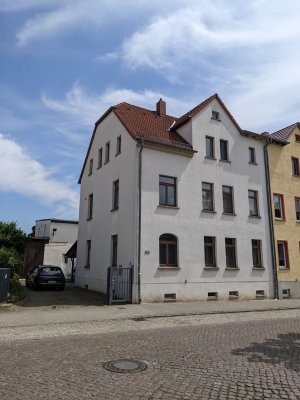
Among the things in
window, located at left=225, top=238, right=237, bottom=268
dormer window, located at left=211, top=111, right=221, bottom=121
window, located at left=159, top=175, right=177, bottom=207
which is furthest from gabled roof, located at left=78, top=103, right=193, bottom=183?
window, located at left=225, top=238, right=237, bottom=268

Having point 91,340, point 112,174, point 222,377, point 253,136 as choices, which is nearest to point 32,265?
point 112,174

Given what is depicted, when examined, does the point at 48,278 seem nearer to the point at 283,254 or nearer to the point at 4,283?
the point at 4,283

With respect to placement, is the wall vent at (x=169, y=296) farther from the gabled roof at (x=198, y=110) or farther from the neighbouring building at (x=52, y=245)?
the neighbouring building at (x=52, y=245)

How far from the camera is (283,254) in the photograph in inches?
910

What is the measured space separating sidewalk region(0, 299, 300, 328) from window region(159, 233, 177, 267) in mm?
2225

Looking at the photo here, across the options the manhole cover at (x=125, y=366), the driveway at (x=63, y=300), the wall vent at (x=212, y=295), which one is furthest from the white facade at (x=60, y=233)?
the manhole cover at (x=125, y=366)

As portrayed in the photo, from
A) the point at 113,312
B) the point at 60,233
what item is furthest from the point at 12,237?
the point at 60,233

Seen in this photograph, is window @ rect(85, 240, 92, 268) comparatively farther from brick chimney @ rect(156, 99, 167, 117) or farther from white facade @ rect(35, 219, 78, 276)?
white facade @ rect(35, 219, 78, 276)

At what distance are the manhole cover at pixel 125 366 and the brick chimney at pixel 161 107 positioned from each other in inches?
804

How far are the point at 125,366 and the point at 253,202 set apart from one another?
17.9m

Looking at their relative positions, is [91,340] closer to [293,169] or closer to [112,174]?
[112,174]

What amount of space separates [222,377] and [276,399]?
115cm

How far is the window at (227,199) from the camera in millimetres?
21562

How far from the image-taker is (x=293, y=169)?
83.4 ft
